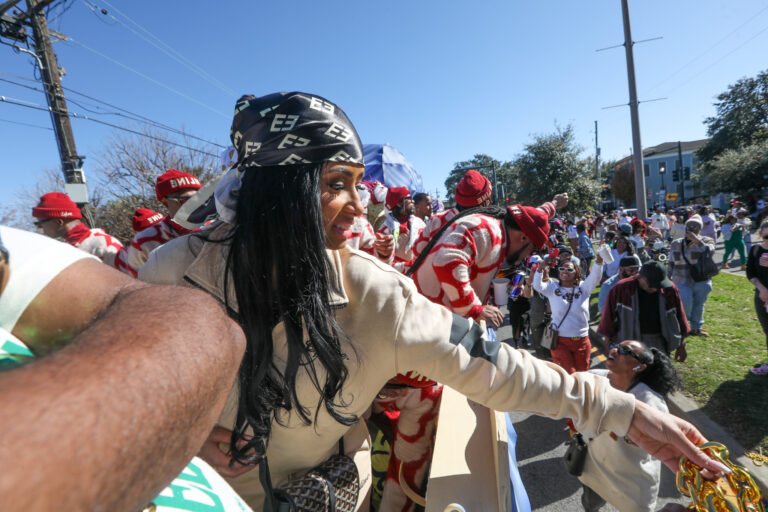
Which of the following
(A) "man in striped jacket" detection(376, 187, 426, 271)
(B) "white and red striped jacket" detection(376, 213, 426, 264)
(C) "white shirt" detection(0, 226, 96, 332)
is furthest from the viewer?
(A) "man in striped jacket" detection(376, 187, 426, 271)

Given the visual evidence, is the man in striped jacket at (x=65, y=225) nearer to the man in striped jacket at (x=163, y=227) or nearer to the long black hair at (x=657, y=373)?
the man in striped jacket at (x=163, y=227)

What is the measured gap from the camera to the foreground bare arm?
0.26 m

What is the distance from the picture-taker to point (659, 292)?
4582 millimetres

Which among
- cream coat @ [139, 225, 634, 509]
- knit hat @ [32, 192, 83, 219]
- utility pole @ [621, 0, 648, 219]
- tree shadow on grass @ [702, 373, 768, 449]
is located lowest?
tree shadow on grass @ [702, 373, 768, 449]

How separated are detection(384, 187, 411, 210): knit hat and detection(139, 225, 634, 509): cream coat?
5.35 metres

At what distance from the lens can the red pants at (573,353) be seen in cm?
487

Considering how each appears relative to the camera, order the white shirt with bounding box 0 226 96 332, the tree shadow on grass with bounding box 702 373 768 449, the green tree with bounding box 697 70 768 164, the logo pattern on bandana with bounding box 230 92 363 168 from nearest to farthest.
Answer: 1. the white shirt with bounding box 0 226 96 332
2. the logo pattern on bandana with bounding box 230 92 363 168
3. the tree shadow on grass with bounding box 702 373 768 449
4. the green tree with bounding box 697 70 768 164

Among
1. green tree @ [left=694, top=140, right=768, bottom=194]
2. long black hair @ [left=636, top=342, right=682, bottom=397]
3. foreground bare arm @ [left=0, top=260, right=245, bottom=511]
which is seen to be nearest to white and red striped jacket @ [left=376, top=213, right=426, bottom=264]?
long black hair @ [left=636, top=342, right=682, bottom=397]

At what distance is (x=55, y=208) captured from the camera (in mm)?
4020

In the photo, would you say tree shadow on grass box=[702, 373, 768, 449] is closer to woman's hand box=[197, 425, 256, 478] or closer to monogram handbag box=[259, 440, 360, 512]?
monogram handbag box=[259, 440, 360, 512]

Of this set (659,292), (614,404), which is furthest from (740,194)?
(614,404)

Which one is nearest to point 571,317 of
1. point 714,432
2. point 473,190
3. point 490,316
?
point 714,432

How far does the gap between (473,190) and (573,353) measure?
2.49 meters

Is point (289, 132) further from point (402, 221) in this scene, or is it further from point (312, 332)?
point (402, 221)
